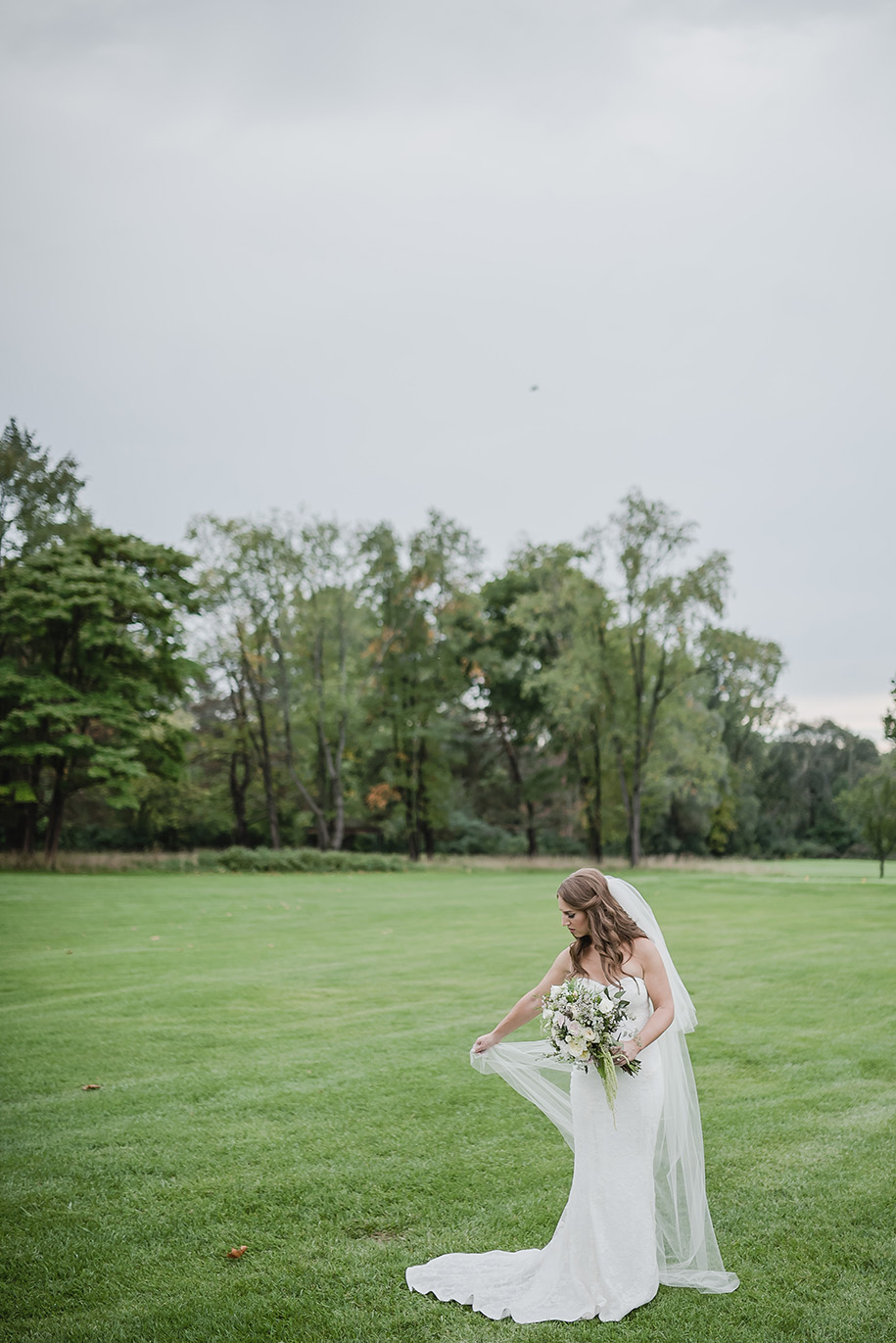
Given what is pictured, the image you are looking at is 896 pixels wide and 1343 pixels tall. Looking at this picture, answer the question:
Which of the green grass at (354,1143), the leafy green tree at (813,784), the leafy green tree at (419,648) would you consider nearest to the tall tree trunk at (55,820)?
the leafy green tree at (419,648)

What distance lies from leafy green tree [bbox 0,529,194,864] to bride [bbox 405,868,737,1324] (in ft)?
96.3

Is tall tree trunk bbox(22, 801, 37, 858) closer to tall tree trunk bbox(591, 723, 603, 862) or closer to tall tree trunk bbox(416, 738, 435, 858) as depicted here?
tall tree trunk bbox(416, 738, 435, 858)

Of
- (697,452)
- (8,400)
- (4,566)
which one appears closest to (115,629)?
(4,566)

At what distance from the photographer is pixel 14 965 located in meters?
13.1

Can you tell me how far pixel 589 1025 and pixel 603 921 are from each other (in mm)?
560

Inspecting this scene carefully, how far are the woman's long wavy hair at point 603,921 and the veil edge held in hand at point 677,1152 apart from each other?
134 millimetres

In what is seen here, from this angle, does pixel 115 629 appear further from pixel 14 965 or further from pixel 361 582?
pixel 14 965

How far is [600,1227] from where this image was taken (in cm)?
444

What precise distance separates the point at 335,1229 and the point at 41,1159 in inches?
98.5

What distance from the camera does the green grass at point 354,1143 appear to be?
4305 mm

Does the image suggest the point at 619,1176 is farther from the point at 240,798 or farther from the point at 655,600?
the point at 240,798

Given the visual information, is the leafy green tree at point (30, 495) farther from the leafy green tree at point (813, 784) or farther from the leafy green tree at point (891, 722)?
the leafy green tree at point (813, 784)

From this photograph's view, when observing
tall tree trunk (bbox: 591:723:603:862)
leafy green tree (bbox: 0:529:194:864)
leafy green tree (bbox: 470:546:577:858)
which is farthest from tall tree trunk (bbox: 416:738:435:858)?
leafy green tree (bbox: 0:529:194:864)

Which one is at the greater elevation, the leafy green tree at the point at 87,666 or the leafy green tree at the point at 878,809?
the leafy green tree at the point at 87,666
